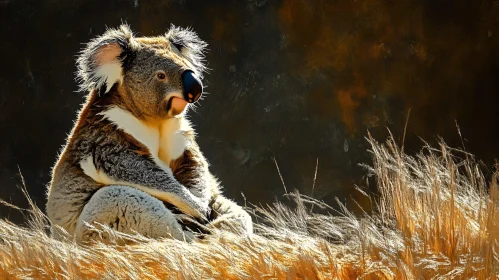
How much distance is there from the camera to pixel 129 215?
443cm

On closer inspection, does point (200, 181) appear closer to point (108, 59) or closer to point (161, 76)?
point (161, 76)

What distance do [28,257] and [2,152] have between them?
5.55 m

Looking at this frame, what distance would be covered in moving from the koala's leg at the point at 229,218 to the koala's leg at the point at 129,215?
0.69ft

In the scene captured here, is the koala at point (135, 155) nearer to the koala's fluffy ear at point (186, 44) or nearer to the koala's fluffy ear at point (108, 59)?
the koala's fluffy ear at point (108, 59)

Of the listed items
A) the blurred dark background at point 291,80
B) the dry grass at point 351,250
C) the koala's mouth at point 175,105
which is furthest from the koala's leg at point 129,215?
the blurred dark background at point 291,80

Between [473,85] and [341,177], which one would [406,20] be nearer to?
[473,85]

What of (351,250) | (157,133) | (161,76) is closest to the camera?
(351,250)

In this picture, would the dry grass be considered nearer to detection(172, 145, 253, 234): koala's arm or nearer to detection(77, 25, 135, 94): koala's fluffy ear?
detection(172, 145, 253, 234): koala's arm

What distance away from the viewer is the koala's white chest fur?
15.3ft

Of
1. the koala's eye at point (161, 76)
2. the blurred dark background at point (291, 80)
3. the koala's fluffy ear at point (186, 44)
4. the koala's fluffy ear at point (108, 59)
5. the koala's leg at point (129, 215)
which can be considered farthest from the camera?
the blurred dark background at point (291, 80)

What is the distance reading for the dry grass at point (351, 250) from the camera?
369cm

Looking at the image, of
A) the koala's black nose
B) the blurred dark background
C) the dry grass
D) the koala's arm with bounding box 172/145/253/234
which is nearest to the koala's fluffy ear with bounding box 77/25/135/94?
the koala's black nose

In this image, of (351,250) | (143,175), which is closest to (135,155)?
(143,175)

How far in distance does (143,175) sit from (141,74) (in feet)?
1.93
